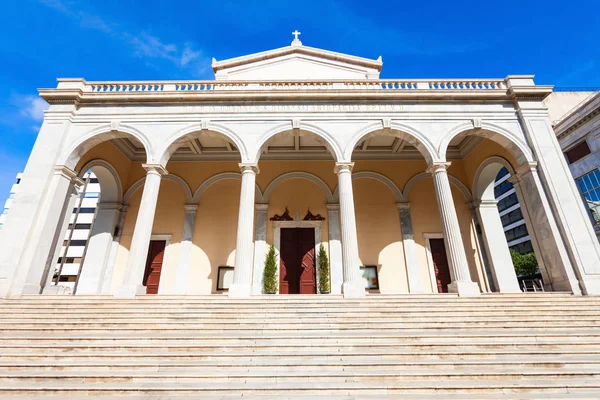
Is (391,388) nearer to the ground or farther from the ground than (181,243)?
nearer to the ground

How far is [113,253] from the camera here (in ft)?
48.5

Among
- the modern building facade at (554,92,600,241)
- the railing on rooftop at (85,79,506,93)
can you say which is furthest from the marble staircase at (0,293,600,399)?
the modern building facade at (554,92,600,241)

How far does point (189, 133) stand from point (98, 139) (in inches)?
156

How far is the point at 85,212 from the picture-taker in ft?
170

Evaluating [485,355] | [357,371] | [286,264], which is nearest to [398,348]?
[357,371]

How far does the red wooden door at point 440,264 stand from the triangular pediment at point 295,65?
11.9 metres

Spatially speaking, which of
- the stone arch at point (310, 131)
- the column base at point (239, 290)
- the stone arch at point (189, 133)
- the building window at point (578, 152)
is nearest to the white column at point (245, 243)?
the column base at point (239, 290)

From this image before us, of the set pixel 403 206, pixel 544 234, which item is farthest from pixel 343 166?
pixel 544 234

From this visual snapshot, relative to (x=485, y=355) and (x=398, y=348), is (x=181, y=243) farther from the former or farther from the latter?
(x=485, y=355)

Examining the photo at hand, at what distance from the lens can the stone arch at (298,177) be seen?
15.4m

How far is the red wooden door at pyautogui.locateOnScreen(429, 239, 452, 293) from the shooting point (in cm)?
1455

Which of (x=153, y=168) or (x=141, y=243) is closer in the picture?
(x=141, y=243)

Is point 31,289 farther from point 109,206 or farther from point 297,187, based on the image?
point 297,187

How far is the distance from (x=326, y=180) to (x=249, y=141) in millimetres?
5103
